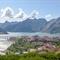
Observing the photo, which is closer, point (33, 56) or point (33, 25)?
point (33, 56)

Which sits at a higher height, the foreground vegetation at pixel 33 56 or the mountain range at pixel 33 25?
the mountain range at pixel 33 25

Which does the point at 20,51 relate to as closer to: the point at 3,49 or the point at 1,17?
the point at 3,49

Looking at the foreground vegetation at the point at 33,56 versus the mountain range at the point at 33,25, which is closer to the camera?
the foreground vegetation at the point at 33,56

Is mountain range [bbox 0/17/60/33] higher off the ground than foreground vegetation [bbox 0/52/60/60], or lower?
higher

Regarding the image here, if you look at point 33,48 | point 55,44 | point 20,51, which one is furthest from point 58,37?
point 20,51

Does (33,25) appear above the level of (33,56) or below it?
above

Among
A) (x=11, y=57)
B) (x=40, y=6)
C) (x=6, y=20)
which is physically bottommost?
(x=11, y=57)

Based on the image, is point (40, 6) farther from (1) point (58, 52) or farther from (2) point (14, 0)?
(1) point (58, 52)

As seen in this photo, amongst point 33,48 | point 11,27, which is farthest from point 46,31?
point 11,27

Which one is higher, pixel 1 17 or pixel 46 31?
pixel 1 17

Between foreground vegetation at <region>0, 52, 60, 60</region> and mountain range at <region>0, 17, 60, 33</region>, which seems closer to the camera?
foreground vegetation at <region>0, 52, 60, 60</region>
